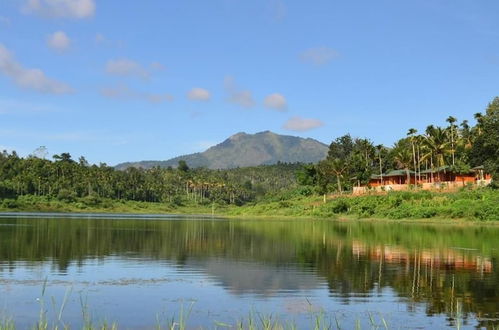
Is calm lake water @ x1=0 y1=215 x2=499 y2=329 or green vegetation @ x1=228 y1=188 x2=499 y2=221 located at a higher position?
green vegetation @ x1=228 y1=188 x2=499 y2=221

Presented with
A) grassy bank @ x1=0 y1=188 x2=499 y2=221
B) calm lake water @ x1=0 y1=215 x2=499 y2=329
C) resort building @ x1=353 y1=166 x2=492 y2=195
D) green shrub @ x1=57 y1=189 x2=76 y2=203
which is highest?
resort building @ x1=353 y1=166 x2=492 y2=195

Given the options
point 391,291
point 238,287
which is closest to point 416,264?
point 391,291

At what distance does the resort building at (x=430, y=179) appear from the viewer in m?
98.4

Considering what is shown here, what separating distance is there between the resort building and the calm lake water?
5321 cm

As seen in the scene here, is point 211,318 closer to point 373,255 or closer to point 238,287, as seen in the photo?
point 238,287

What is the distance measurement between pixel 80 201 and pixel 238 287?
162m

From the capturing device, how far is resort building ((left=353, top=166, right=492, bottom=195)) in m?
98.4

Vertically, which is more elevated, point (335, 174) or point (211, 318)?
point (335, 174)

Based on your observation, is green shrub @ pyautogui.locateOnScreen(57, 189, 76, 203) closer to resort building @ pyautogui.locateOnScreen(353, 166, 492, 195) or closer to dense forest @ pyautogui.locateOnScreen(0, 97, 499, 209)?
dense forest @ pyautogui.locateOnScreen(0, 97, 499, 209)

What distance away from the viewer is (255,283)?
27.1 metres

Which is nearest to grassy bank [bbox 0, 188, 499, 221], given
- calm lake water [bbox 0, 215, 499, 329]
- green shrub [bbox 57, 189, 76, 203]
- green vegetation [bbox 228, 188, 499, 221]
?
green vegetation [bbox 228, 188, 499, 221]

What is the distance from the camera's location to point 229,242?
52.3 metres

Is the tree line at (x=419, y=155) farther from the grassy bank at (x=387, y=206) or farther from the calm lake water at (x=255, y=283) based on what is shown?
the calm lake water at (x=255, y=283)

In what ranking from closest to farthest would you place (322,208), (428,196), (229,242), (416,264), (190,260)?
(416,264) → (190,260) → (229,242) → (428,196) → (322,208)
